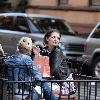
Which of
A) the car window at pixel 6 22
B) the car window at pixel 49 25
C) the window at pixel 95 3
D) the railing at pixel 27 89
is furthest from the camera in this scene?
the window at pixel 95 3

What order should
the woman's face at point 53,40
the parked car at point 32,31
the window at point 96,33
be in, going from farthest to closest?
the parked car at point 32,31 → the window at point 96,33 → the woman's face at point 53,40

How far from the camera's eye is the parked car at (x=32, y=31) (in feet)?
57.8

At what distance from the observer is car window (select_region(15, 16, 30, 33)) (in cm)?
1812

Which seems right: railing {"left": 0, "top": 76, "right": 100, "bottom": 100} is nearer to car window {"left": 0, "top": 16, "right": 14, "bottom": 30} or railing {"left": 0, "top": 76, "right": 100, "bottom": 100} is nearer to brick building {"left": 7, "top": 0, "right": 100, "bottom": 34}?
car window {"left": 0, "top": 16, "right": 14, "bottom": 30}

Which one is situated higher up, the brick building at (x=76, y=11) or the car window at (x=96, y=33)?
the brick building at (x=76, y=11)

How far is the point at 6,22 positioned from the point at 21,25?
617mm

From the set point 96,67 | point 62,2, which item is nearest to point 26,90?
point 96,67

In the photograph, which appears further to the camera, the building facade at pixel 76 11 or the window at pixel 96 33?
the building facade at pixel 76 11

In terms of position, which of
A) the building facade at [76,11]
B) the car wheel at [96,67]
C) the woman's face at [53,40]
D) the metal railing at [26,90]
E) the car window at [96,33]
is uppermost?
the building facade at [76,11]

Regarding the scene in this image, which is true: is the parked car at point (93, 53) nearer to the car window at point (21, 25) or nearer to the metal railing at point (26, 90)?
the car window at point (21, 25)

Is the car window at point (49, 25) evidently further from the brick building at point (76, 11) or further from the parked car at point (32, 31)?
the brick building at point (76, 11)

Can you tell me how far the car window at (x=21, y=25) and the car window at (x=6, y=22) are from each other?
238mm

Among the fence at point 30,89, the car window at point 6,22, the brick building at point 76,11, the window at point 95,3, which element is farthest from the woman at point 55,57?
the window at point 95,3

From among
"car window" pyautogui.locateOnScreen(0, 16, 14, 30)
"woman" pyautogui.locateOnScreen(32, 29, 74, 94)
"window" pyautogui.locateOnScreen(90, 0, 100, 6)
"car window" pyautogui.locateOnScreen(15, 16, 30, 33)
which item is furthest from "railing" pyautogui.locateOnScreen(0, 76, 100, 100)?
"window" pyautogui.locateOnScreen(90, 0, 100, 6)
